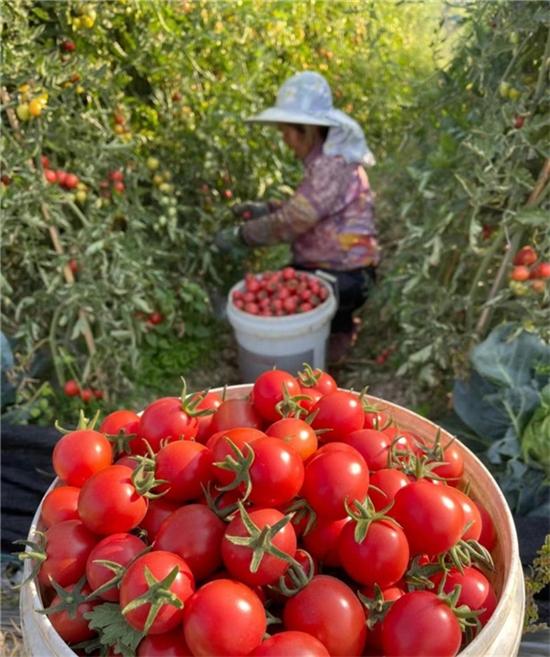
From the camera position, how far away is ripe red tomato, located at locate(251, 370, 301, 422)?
1.19 meters

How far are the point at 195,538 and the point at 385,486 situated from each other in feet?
1.07

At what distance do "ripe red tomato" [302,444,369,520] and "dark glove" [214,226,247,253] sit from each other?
6.93 feet

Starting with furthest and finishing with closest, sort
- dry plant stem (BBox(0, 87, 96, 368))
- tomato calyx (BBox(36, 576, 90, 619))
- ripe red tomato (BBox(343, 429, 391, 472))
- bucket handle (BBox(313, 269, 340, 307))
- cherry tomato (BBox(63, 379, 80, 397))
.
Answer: bucket handle (BBox(313, 269, 340, 307)) → cherry tomato (BBox(63, 379, 80, 397)) → dry plant stem (BBox(0, 87, 96, 368)) → ripe red tomato (BBox(343, 429, 391, 472)) → tomato calyx (BBox(36, 576, 90, 619))

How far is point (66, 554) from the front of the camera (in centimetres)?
99

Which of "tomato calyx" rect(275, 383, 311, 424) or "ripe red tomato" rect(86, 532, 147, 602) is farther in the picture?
"tomato calyx" rect(275, 383, 311, 424)

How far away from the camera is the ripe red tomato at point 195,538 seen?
3.13ft

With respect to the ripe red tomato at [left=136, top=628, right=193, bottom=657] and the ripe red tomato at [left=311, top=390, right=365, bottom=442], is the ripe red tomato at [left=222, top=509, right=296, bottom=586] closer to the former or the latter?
the ripe red tomato at [left=136, top=628, right=193, bottom=657]

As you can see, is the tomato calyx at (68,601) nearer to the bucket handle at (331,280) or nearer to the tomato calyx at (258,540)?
the tomato calyx at (258,540)

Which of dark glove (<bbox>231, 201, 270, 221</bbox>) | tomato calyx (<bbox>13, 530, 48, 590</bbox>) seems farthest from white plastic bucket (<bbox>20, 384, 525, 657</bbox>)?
A: dark glove (<bbox>231, 201, 270, 221</bbox>)

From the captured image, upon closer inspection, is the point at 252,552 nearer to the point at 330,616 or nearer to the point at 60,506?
the point at 330,616

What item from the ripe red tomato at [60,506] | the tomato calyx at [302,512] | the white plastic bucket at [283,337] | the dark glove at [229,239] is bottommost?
the white plastic bucket at [283,337]

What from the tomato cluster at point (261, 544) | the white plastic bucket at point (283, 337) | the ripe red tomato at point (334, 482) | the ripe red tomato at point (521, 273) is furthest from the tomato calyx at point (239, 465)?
the white plastic bucket at point (283, 337)

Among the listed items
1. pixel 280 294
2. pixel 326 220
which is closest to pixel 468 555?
pixel 280 294

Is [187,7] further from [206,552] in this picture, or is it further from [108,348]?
[206,552]
